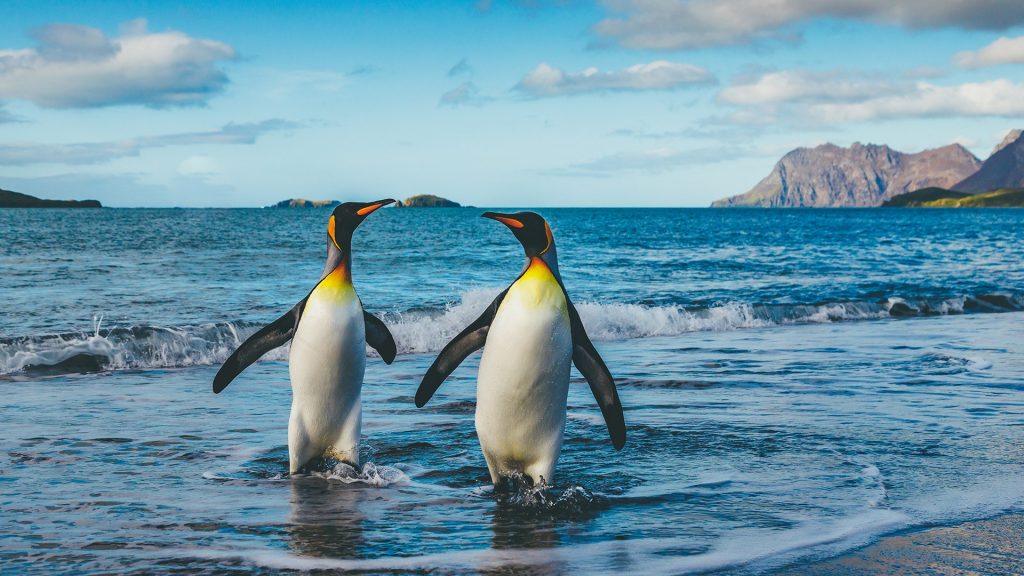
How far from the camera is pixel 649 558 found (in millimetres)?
4449

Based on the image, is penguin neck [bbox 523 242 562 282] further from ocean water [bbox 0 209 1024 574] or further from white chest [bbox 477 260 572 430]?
ocean water [bbox 0 209 1024 574]

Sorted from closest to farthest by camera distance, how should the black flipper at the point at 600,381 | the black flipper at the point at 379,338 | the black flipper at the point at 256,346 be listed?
the black flipper at the point at 600,381, the black flipper at the point at 256,346, the black flipper at the point at 379,338

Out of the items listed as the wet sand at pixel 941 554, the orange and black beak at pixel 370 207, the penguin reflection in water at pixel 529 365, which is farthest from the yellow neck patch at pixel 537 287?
the wet sand at pixel 941 554

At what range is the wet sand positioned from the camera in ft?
13.9

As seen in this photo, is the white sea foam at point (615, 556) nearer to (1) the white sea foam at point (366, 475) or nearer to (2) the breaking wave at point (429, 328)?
(1) the white sea foam at point (366, 475)

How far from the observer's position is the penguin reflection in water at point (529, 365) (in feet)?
17.4

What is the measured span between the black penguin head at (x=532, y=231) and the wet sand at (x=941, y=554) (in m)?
2.13

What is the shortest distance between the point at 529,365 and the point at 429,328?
9.82 meters

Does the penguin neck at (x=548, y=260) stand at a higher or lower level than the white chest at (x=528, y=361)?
higher

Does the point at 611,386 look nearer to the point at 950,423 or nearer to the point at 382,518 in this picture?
the point at 382,518

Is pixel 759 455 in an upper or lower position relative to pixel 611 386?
lower

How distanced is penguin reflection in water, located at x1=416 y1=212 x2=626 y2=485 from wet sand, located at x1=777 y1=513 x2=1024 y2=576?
1.50m

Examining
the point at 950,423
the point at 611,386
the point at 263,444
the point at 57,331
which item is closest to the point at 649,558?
the point at 611,386

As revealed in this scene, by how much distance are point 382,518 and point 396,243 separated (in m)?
43.2
